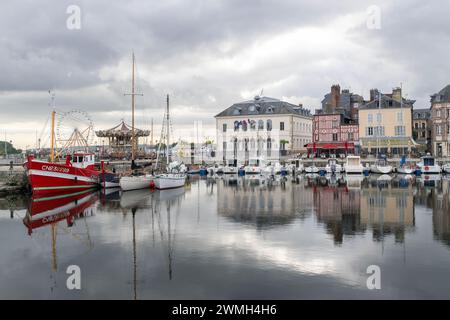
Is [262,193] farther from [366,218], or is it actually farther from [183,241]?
[183,241]

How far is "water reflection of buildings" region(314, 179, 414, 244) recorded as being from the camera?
21328 millimetres

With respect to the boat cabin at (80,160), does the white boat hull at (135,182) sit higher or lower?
lower

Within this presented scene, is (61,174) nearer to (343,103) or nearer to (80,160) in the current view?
(80,160)

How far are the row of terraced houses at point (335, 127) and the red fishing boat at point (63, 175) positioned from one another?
127 feet

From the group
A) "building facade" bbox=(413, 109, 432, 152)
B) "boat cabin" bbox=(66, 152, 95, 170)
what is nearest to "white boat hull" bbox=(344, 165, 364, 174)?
"building facade" bbox=(413, 109, 432, 152)

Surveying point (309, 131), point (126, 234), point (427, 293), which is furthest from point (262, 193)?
point (309, 131)

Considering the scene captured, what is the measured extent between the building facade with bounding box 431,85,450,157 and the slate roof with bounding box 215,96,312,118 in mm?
22157

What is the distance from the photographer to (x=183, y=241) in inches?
756

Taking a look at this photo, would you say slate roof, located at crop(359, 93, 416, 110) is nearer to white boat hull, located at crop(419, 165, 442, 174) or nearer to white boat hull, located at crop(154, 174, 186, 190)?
white boat hull, located at crop(419, 165, 442, 174)

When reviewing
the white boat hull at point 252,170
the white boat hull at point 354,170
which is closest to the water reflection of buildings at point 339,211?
the white boat hull at point 354,170

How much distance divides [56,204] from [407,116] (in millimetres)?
61285

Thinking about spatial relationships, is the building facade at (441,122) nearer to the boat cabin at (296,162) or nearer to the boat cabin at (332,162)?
the boat cabin at (332,162)

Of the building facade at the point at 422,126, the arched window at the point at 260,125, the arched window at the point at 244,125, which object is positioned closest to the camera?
the arched window at the point at 260,125

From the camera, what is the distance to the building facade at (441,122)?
75.1 metres
